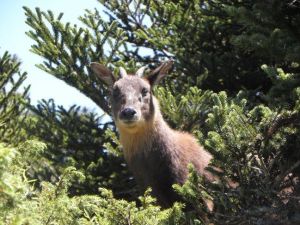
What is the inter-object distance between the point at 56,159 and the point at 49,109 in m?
0.87

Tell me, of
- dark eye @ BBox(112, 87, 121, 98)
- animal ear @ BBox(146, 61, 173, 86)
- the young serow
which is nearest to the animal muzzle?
the young serow

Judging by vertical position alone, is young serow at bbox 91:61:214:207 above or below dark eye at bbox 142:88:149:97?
below

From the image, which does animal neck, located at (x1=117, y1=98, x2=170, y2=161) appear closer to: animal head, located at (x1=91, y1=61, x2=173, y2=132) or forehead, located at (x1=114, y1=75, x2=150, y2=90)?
animal head, located at (x1=91, y1=61, x2=173, y2=132)

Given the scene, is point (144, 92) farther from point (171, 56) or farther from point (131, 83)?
point (171, 56)

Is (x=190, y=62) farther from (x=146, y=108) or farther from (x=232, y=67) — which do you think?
(x=146, y=108)

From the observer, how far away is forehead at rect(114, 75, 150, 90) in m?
8.37

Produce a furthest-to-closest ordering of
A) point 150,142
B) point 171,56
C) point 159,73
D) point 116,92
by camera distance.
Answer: point 171,56 → point 159,73 → point 116,92 → point 150,142

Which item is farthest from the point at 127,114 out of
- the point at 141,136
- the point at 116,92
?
the point at 116,92

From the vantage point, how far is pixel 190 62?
9125 millimetres

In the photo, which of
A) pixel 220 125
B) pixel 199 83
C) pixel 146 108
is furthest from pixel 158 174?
pixel 220 125

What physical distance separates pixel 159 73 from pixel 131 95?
0.62m

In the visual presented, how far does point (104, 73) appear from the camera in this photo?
861cm

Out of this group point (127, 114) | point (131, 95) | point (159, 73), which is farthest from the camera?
point (159, 73)

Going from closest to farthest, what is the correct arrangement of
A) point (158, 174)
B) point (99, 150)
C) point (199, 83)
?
1. point (158, 174)
2. point (199, 83)
3. point (99, 150)
